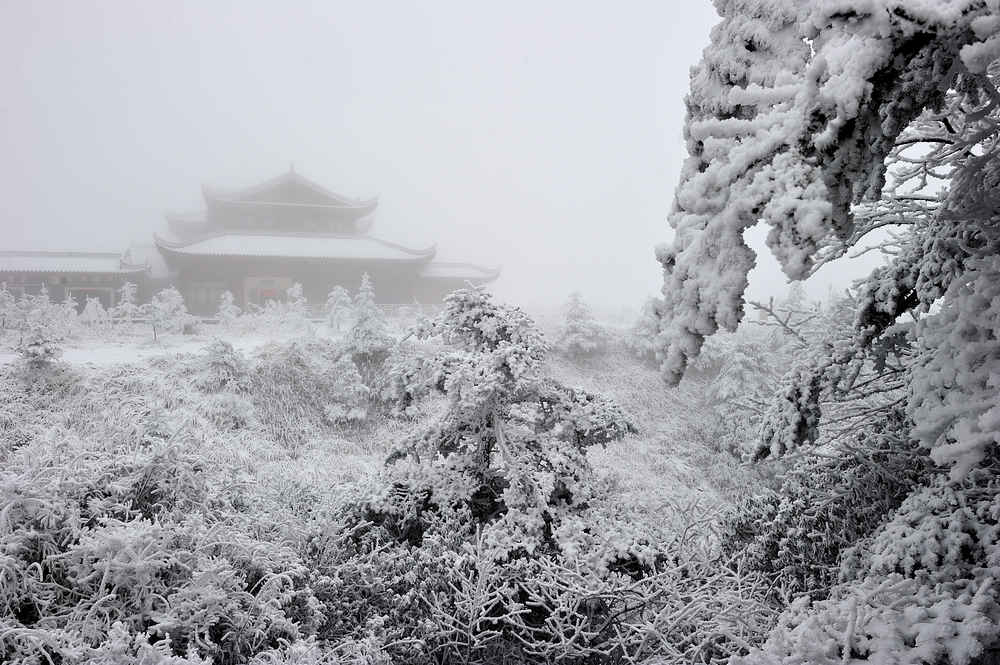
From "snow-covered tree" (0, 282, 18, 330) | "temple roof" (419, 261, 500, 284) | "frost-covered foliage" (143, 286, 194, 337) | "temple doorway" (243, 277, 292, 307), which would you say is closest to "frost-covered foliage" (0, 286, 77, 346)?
"snow-covered tree" (0, 282, 18, 330)

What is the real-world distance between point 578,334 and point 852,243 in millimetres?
11887

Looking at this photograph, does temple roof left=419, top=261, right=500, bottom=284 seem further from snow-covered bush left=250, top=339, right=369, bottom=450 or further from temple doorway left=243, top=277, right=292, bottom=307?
snow-covered bush left=250, top=339, right=369, bottom=450

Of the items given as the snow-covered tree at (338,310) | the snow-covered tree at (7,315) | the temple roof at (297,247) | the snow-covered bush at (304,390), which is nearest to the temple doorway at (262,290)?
the temple roof at (297,247)

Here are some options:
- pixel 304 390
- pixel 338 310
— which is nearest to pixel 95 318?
pixel 338 310

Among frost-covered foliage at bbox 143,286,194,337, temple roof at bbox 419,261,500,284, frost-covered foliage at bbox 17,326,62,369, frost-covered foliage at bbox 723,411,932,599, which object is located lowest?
frost-covered foliage at bbox 143,286,194,337

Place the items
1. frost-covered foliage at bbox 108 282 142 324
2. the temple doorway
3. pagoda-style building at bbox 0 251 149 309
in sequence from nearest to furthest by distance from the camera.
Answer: frost-covered foliage at bbox 108 282 142 324, pagoda-style building at bbox 0 251 149 309, the temple doorway

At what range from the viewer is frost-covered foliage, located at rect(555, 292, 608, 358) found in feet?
47.4

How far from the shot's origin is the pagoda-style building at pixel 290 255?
64.5 ft

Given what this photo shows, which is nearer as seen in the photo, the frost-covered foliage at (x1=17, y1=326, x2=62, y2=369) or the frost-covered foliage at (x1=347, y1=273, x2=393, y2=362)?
the frost-covered foliage at (x1=17, y1=326, x2=62, y2=369)

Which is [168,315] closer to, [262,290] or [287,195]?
[262,290]

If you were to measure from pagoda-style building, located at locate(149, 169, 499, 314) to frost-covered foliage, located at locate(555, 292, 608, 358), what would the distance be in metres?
7.41

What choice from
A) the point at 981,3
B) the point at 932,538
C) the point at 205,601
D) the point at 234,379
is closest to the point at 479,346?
the point at 205,601

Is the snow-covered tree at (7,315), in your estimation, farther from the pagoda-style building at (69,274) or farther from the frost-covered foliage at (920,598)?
the frost-covered foliage at (920,598)

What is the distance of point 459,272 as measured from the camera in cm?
2241
